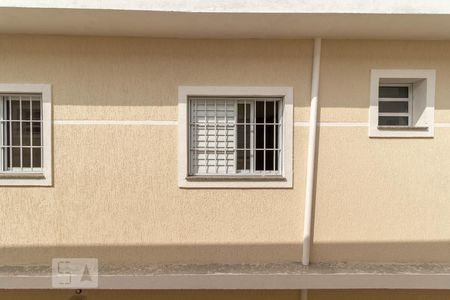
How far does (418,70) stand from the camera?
3.88 meters

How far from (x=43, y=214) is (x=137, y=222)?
3.74 feet

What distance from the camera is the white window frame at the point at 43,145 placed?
3.74 metres

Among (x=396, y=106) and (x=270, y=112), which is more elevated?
(x=396, y=106)

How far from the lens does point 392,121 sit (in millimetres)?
4102

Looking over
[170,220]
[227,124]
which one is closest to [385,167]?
[227,124]

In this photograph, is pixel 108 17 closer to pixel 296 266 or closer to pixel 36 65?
pixel 36 65

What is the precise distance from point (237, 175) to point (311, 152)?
3.13 feet

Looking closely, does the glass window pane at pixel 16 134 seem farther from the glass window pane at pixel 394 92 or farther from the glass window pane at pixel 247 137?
the glass window pane at pixel 394 92

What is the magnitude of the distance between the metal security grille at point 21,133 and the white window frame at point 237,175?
5.72 feet

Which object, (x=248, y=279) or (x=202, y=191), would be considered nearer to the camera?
(x=248, y=279)

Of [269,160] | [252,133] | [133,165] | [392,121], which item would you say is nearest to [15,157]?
[133,165]

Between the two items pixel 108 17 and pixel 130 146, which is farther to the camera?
pixel 130 146
